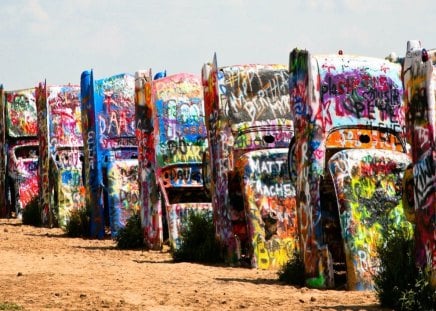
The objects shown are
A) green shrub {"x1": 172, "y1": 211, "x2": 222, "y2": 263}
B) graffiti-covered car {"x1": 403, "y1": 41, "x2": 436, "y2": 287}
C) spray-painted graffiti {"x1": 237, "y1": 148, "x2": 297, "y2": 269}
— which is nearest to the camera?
graffiti-covered car {"x1": 403, "y1": 41, "x2": 436, "y2": 287}

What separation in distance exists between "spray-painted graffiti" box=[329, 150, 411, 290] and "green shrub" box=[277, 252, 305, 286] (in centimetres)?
90

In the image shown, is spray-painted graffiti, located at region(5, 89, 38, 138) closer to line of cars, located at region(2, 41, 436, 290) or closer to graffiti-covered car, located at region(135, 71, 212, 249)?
line of cars, located at region(2, 41, 436, 290)

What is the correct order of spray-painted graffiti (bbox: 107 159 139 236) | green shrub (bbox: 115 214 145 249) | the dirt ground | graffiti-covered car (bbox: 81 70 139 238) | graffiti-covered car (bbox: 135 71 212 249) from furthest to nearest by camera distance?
graffiti-covered car (bbox: 81 70 139 238), spray-painted graffiti (bbox: 107 159 139 236), green shrub (bbox: 115 214 145 249), graffiti-covered car (bbox: 135 71 212 249), the dirt ground

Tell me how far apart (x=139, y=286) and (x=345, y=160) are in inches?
103

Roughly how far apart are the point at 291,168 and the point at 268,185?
121cm

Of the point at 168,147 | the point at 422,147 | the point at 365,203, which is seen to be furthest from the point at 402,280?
the point at 168,147

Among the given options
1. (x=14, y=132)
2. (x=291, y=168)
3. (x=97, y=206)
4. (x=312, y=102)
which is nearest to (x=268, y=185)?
(x=291, y=168)

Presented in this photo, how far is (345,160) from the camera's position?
12516 millimetres

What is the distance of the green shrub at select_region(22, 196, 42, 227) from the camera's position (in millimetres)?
25359

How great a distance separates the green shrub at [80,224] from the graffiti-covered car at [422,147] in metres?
11.4

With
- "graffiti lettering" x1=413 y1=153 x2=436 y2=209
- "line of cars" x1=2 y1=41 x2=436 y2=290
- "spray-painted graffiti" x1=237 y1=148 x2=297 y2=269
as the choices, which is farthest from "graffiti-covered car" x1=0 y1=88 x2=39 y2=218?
"graffiti lettering" x1=413 y1=153 x2=436 y2=209

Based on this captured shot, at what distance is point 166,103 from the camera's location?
59.8 feet

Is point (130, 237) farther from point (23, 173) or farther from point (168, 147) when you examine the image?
point (23, 173)

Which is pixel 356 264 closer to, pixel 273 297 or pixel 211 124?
pixel 273 297
